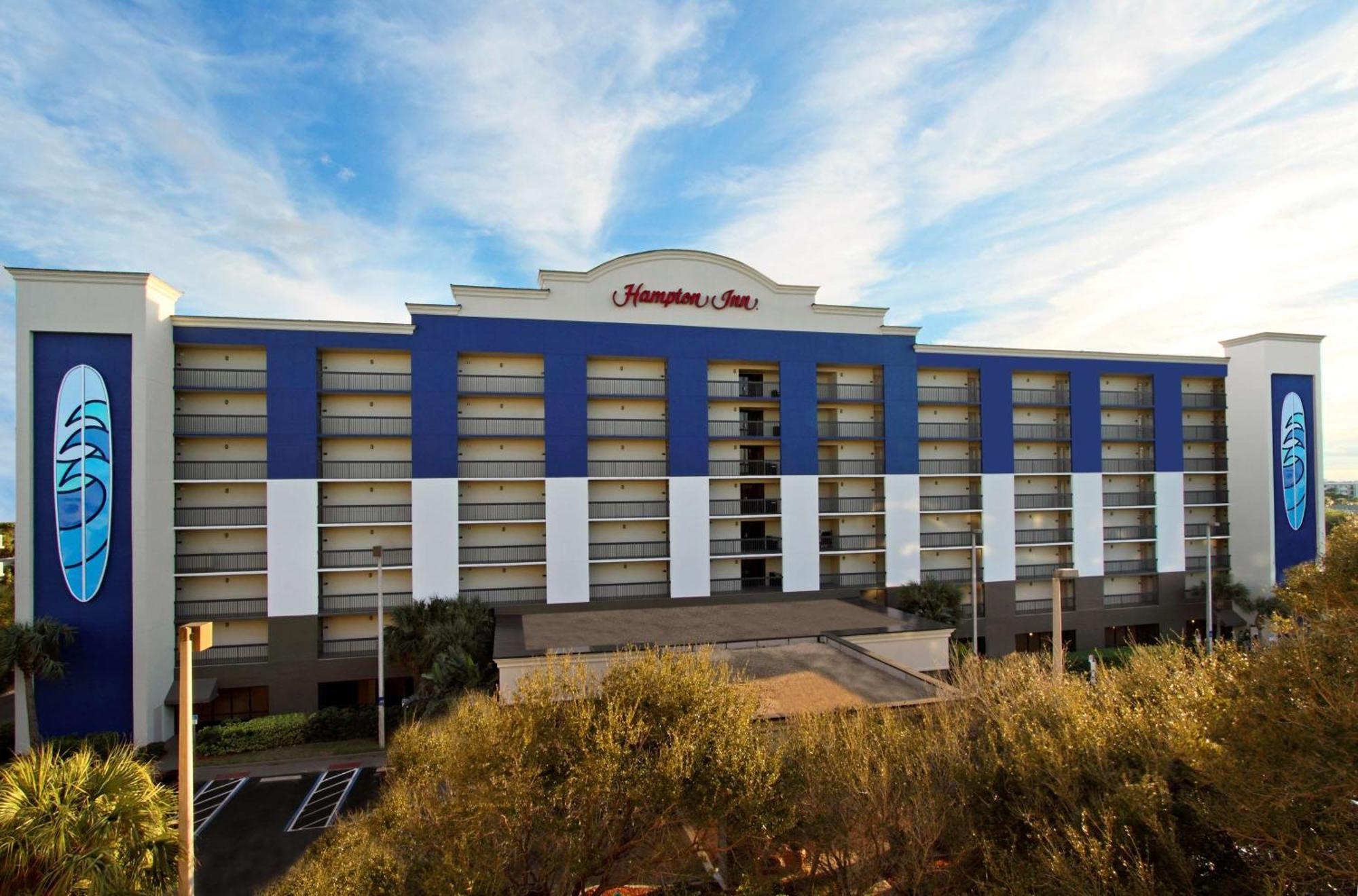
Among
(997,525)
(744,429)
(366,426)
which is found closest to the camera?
(366,426)

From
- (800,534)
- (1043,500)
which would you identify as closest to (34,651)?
(800,534)

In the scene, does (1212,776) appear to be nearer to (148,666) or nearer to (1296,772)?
(1296,772)

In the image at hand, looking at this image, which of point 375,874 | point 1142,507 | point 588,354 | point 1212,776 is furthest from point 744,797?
point 1142,507

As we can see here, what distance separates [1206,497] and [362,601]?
54484 mm

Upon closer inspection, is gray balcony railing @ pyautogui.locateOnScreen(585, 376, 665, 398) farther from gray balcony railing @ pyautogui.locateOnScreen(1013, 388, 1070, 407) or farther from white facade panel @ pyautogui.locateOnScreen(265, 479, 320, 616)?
gray balcony railing @ pyautogui.locateOnScreen(1013, 388, 1070, 407)

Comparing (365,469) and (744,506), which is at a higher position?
(365,469)

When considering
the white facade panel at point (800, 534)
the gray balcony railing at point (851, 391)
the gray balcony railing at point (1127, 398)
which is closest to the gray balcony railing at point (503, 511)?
the white facade panel at point (800, 534)

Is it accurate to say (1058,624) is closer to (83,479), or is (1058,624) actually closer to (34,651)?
(34,651)

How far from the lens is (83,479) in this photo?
1056 inches

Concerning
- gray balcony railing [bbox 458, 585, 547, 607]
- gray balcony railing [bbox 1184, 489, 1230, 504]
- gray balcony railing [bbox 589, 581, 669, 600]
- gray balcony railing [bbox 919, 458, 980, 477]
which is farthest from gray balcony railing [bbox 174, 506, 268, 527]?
gray balcony railing [bbox 1184, 489, 1230, 504]

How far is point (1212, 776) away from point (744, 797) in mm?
7150

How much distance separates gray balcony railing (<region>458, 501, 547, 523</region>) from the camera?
3291 cm

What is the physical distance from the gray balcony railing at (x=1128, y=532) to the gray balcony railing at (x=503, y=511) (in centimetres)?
3665

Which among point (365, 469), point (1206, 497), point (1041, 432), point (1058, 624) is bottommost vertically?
point (1058, 624)
